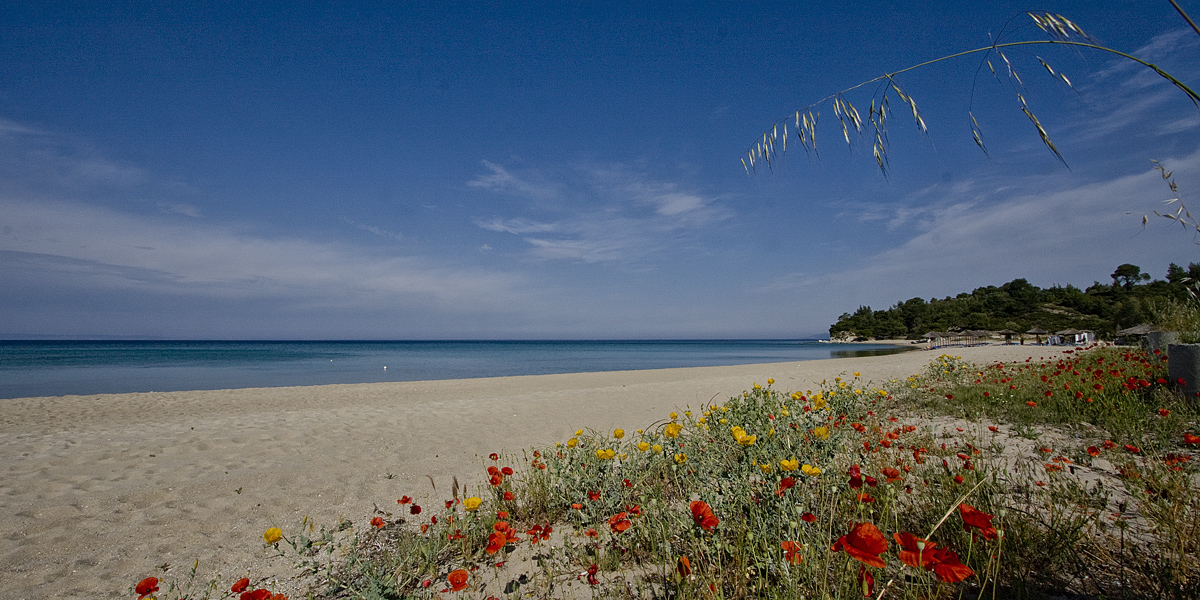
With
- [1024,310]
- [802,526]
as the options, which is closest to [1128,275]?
[1024,310]

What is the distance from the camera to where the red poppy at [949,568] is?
1.02 m

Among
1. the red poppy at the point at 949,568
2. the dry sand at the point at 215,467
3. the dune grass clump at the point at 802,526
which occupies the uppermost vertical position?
the red poppy at the point at 949,568

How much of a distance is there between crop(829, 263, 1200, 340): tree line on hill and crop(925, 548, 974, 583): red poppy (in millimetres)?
39912

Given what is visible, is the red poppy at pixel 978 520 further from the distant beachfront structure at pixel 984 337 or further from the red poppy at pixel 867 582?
the distant beachfront structure at pixel 984 337

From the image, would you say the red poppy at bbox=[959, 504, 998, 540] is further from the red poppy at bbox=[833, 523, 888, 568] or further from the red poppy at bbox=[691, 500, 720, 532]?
the red poppy at bbox=[691, 500, 720, 532]

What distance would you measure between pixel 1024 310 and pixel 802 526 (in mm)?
75209

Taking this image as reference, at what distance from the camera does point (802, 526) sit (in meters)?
2.10

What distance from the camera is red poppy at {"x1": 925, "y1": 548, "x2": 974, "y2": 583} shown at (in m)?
1.02

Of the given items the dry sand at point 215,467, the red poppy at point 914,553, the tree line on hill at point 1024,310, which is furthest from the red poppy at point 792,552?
the tree line on hill at point 1024,310

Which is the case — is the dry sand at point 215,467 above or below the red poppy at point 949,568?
below

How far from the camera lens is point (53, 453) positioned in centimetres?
637

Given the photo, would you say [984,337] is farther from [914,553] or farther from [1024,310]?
[914,553]

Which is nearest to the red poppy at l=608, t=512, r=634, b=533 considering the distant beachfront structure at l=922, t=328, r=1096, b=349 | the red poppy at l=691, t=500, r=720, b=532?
the red poppy at l=691, t=500, r=720, b=532

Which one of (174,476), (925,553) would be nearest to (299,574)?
(925,553)
